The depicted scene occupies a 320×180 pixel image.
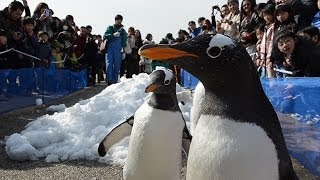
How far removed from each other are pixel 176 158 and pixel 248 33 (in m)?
4.24

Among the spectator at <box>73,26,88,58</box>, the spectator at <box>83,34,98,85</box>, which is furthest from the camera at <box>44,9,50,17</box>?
the spectator at <box>83,34,98,85</box>

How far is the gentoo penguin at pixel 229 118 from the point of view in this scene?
1651 mm

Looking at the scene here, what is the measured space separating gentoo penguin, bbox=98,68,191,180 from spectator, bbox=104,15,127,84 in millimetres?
7896

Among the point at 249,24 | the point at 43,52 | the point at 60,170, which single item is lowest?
the point at 60,170

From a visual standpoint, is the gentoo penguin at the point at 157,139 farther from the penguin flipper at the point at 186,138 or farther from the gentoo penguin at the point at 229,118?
the gentoo penguin at the point at 229,118

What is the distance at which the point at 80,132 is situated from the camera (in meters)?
5.33

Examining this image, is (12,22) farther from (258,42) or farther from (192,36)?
(258,42)

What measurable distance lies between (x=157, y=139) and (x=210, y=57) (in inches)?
62.1

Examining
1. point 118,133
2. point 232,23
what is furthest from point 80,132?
point 232,23

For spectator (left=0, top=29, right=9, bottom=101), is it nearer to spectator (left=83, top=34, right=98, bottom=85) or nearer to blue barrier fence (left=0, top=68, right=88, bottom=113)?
blue barrier fence (left=0, top=68, right=88, bottom=113)

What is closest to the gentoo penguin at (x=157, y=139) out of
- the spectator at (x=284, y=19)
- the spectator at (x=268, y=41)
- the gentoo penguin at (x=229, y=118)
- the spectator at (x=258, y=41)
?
the gentoo penguin at (x=229, y=118)

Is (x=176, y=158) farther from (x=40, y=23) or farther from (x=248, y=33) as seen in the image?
(x=40, y=23)

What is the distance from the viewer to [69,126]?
547cm

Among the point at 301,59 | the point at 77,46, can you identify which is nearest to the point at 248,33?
the point at 301,59
